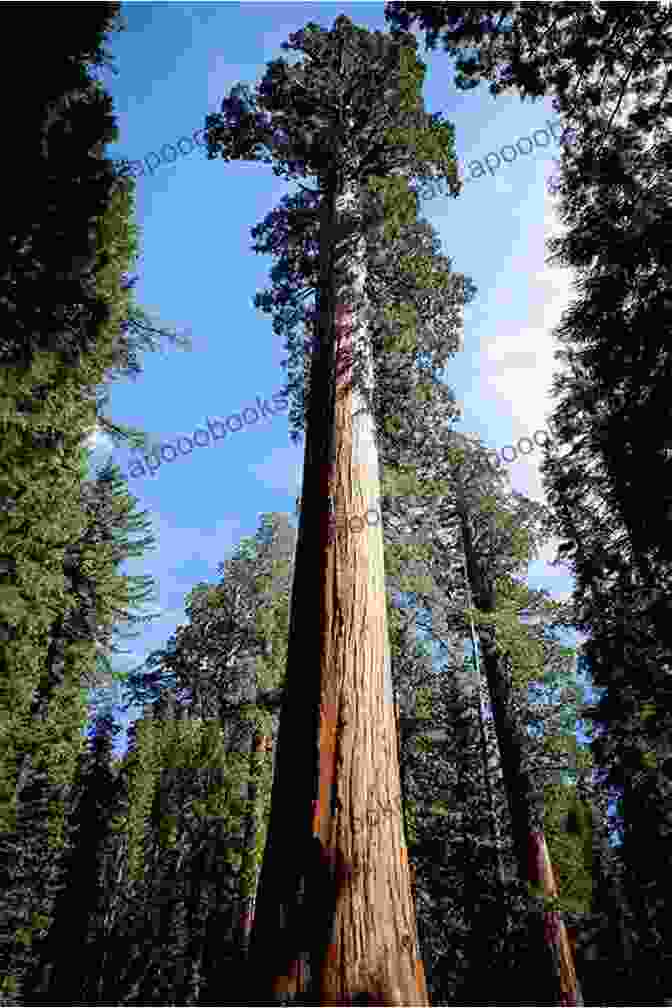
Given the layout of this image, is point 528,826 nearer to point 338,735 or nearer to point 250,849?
point 250,849

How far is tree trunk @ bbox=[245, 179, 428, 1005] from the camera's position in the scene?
1763mm

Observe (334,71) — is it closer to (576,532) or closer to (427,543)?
(427,543)

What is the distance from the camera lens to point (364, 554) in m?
3.09

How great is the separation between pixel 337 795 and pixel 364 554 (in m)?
1.33

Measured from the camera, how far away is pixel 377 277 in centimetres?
711

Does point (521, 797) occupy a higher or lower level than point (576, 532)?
lower

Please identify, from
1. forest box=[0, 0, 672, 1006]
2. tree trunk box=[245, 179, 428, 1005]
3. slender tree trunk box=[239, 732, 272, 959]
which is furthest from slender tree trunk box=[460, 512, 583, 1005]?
tree trunk box=[245, 179, 428, 1005]

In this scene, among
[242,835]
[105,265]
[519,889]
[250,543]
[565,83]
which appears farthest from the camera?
[250,543]

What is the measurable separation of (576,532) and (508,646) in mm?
4850

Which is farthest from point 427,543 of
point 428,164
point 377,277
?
point 428,164

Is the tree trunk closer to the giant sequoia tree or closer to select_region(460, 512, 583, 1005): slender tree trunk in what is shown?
the giant sequoia tree

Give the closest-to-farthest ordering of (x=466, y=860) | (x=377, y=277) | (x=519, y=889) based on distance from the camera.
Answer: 1. (x=377, y=277)
2. (x=519, y=889)
3. (x=466, y=860)

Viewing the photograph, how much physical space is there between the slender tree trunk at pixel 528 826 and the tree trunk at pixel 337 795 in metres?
9.23

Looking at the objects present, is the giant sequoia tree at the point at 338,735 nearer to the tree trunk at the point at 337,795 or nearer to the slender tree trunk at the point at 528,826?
the tree trunk at the point at 337,795
